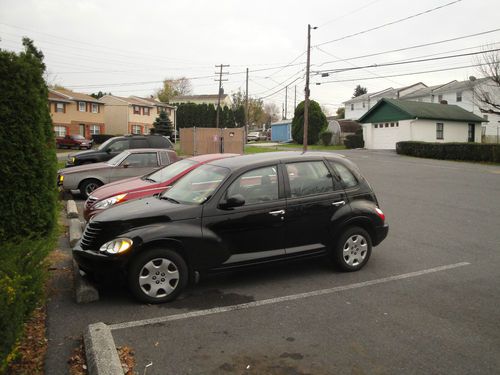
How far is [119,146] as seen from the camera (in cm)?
1606

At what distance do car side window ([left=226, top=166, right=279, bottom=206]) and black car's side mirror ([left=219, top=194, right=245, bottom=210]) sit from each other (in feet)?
0.65

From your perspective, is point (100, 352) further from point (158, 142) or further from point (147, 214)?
point (158, 142)

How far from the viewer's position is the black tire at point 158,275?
189 inches

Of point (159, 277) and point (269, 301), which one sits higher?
point (159, 277)

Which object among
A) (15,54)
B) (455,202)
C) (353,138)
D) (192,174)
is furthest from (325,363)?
(353,138)

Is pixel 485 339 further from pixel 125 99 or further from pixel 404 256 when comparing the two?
pixel 125 99

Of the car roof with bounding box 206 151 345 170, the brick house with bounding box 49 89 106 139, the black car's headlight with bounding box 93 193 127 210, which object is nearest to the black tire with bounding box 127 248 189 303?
the car roof with bounding box 206 151 345 170

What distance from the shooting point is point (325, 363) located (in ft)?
11.9

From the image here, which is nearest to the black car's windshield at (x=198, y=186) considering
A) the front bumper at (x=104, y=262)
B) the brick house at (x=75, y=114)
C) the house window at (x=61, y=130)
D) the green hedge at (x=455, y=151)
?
the front bumper at (x=104, y=262)

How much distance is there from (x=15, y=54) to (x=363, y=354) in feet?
18.1

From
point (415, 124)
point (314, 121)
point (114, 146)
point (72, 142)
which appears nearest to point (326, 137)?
point (314, 121)

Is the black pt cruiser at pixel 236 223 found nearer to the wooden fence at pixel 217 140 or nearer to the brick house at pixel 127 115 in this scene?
the wooden fence at pixel 217 140

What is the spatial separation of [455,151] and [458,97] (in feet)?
103

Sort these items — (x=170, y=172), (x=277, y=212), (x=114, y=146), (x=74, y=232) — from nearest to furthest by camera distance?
1. (x=277, y=212)
2. (x=74, y=232)
3. (x=170, y=172)
4. (x=114, y=146)
